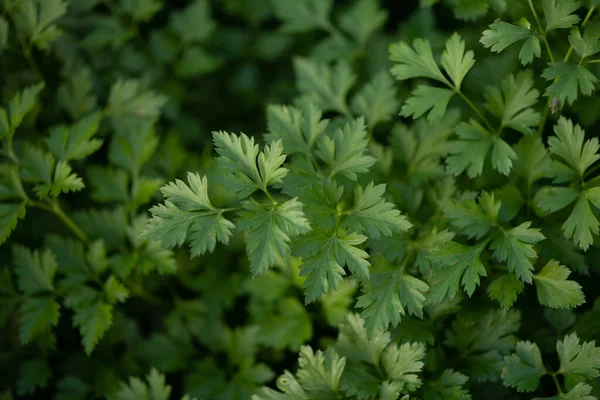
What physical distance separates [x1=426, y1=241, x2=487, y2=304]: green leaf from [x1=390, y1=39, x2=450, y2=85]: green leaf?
20.1 inches

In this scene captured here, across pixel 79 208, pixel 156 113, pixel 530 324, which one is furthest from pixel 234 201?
pixel 530 324

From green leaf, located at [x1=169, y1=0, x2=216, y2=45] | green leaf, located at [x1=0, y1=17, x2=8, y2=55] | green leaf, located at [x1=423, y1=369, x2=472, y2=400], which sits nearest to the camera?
green leaf, located at [x1=423, y1=369, x2=472, y2=400]

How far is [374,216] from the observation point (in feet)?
4.70

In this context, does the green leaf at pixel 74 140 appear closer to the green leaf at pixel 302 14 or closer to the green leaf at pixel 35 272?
the green leaf at pixel 35 272

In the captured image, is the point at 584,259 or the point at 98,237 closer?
the point at 584,259

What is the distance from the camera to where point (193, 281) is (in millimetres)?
2184

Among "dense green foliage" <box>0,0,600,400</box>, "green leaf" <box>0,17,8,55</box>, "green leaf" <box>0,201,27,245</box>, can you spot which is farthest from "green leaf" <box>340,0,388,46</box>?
"green leaf" <box>0,201,27,245</box>

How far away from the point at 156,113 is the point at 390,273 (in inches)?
44.4

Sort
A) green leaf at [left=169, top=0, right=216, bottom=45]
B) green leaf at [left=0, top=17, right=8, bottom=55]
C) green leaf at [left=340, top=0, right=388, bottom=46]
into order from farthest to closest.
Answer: green leaf at [left=169, top=0, right=216, bottom=45], green leaf at [left=340, top=0, right=388, bottom=46], green leaf at [left=0, top=17, right=8, bottom=55]

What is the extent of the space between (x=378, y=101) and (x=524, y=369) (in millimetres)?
965

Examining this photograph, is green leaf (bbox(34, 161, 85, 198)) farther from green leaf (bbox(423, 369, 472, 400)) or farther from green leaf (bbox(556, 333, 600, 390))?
green leaf (bbox(556, 333, 600, 390))

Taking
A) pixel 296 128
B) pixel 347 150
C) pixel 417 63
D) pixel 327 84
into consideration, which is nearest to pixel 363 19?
pixel 327 84

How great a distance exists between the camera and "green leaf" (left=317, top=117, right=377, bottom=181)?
5.02 ft

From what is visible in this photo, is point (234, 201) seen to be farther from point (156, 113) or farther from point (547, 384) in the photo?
point (547, 384)
